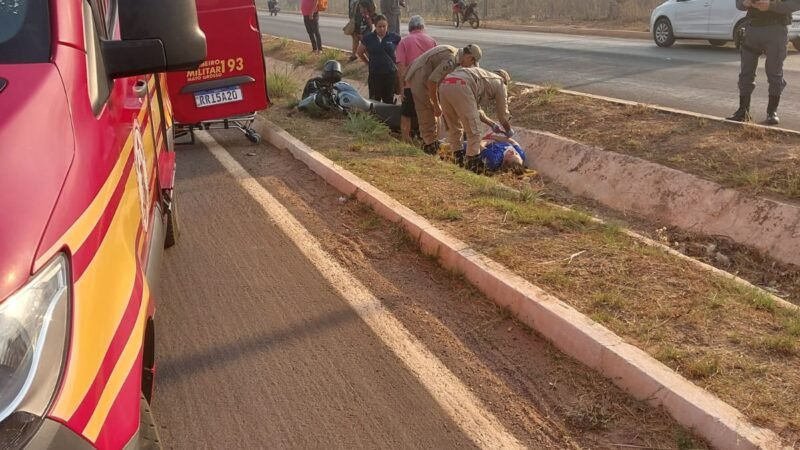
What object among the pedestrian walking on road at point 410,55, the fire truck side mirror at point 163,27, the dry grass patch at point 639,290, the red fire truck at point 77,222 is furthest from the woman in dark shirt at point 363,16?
the red fire truck at point 77,222

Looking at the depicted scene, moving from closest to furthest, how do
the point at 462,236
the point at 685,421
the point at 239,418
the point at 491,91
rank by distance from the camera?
1. the point at 685,421
2. the point at 239,418
3. the point at 462,236
4. the point at 491,91

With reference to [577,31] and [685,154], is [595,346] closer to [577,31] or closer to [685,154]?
[685,154]

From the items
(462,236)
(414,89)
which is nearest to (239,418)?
(462,236)

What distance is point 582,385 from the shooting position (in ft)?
11.5

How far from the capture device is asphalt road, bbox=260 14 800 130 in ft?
34.6

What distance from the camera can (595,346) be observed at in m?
3.60

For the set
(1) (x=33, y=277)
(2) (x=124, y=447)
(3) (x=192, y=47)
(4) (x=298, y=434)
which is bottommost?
(4) (x=298, y=434)

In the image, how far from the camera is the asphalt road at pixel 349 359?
10.6ft

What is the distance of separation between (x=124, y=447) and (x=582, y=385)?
85.3 inches

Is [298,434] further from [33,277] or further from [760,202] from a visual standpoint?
[760,202]

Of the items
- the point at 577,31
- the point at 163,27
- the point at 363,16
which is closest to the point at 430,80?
the point at 363,16

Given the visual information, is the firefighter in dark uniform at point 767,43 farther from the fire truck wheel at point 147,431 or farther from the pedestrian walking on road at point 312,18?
the pedestrian walking on road at point 312,18

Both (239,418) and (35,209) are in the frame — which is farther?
(239,418)

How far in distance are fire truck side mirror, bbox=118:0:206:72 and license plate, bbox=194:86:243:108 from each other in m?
5.94
